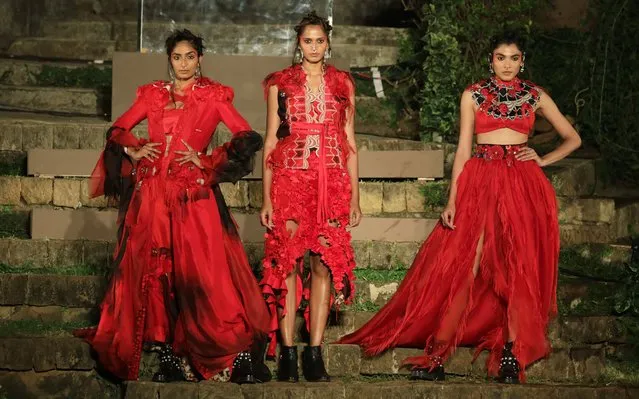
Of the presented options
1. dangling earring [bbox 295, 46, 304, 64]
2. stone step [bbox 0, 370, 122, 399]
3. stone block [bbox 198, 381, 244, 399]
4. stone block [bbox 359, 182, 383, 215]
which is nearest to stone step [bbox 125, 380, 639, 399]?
stone block [bbox 198, 381, 244, 399]

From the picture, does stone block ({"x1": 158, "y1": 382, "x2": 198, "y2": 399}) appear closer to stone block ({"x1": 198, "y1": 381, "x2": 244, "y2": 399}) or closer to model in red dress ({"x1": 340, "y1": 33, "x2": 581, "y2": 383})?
stone block ({"x1": 198, "y1": 381, "x2": 244, "y2": 399})

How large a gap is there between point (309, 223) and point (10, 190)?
9.42ft

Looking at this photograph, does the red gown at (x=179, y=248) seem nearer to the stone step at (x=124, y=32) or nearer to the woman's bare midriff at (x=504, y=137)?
the woman's bare midriff at (x=504, y=137)

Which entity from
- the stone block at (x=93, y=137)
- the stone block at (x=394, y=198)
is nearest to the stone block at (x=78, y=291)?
the stone block at (x=93, y=137)

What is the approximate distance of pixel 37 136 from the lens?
964 centimetres

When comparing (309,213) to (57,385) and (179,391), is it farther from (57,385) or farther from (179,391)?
(57,385)

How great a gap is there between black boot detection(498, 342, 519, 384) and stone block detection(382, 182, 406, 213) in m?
2.23

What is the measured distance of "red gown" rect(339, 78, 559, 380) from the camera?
729cm

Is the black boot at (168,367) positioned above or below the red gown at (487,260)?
below

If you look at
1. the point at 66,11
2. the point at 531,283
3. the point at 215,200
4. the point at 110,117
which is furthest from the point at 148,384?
the point at 66,11

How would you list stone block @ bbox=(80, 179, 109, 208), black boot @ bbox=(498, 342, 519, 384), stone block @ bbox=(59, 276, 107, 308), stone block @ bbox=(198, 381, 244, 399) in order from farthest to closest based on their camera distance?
stone block @ bbox=(80, 179, 109, 208) → stone block @ bbox=(59, 276, 107, 308) → black boot @ bbox=(498, 342, 519, 384) → stone block @ bbox=(198, 381, 244, 399)

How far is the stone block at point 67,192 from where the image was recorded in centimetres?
903

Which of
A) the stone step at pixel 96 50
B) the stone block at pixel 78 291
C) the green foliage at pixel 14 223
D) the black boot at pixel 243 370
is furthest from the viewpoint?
the stone step at pixel 96 50

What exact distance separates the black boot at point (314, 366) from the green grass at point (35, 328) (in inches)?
54.3
